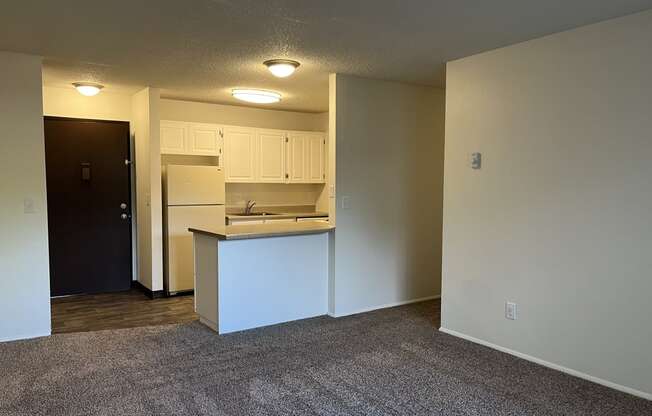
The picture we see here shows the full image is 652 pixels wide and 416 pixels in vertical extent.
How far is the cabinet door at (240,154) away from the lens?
5.70 m

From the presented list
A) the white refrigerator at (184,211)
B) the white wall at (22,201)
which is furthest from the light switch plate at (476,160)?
the white wall at (22,201)

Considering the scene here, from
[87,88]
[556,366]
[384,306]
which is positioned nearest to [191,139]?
[87,88]

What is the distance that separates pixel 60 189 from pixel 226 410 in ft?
12.0

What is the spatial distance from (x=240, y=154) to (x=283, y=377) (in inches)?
134

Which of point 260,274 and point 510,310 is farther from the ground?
point 260,274

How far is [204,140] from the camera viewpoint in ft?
18.1

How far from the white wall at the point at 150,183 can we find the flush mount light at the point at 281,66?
1.82m

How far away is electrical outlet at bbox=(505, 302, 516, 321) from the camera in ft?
11.2

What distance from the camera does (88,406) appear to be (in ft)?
8.53

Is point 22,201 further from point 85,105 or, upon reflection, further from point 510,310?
point 510,310

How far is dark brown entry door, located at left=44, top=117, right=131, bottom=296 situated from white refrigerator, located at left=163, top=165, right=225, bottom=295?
63 cm

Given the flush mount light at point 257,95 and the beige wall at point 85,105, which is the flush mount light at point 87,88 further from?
the flush mount light at point 257,95

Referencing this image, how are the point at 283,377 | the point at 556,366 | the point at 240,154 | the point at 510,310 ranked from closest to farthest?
1. the point at 283,377
2. the point at 556,366
3. the point at 510,310
4. the point at 240,154

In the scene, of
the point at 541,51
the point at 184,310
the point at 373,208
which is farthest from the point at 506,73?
the point at 184,310
